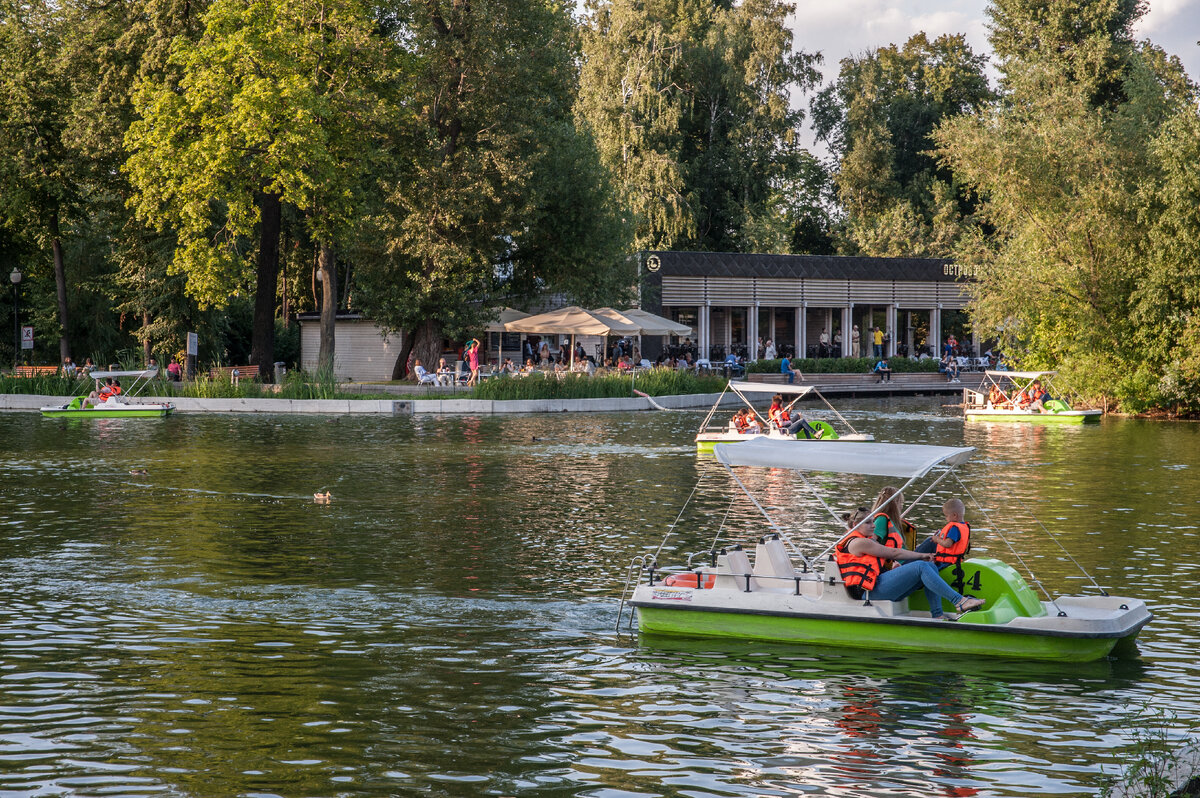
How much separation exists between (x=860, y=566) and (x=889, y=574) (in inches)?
10.7

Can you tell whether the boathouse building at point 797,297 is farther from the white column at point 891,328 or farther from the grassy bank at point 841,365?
the grassy bank at point 841,365

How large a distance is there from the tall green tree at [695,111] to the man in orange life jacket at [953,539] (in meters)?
51.3

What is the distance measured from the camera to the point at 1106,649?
1133cm

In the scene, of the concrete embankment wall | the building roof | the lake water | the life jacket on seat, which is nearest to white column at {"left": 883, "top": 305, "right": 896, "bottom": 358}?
the building roof

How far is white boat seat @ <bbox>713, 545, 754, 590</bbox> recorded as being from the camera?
12297 millimetres

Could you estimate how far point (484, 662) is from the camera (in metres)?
11.2

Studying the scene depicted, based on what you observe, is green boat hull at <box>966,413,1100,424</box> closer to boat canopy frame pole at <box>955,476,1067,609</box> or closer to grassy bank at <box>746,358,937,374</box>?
grassy bank at <box>746,358,937,374</box>

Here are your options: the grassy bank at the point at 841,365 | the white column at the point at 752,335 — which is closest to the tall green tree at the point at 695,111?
the white column at the point at 752,335

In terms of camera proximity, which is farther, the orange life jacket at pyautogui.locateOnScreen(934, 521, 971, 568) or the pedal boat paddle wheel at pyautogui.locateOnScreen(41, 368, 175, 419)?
the pedal boat paddle wheel at pyautogui.locateOnScreen(41, 368, 175, 419)

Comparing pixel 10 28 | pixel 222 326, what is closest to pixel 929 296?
pixel 222 326

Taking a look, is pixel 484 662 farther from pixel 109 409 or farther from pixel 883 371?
pixel 883 371

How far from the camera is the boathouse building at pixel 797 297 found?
6109cm

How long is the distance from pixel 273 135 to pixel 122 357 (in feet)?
61.8

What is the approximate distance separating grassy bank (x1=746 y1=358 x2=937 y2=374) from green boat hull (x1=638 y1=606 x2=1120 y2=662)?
4573 centimetres
